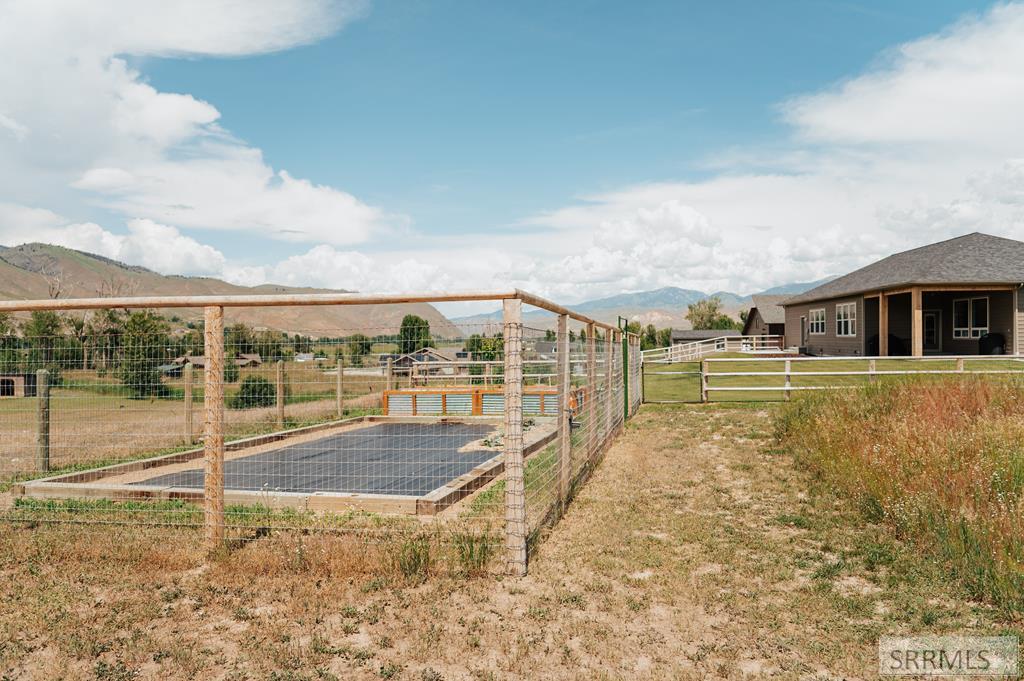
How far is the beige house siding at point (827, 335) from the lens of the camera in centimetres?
3152

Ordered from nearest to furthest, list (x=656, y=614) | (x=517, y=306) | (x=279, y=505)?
(x=656, y=614), (x=517, y=306), (x=279, y=505)

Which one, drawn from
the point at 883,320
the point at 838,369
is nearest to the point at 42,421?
the point at 838,369

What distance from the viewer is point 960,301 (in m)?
29.1

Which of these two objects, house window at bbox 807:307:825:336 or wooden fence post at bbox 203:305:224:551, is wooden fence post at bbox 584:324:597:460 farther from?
house window at bbox 807:307:825:336

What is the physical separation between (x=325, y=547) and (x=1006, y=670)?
4.82 m

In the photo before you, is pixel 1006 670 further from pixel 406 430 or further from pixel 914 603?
pixel 406 430

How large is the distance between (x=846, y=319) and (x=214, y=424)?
1309 inches

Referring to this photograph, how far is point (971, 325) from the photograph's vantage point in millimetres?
28188

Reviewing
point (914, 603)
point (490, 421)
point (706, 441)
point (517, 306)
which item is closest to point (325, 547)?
point (517, 306)

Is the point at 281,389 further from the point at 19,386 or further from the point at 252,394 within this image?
the point at 19,386

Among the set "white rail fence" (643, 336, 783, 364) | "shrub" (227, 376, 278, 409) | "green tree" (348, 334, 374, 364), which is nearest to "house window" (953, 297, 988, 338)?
"white rail fence" (643, 336, 783, 364)

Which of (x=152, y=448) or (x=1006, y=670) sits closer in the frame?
(x=1006, y=670)

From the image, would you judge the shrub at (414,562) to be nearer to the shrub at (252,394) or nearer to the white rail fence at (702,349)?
the shrub at (252,394)

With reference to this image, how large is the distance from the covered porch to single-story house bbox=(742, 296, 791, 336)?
2122 cm
